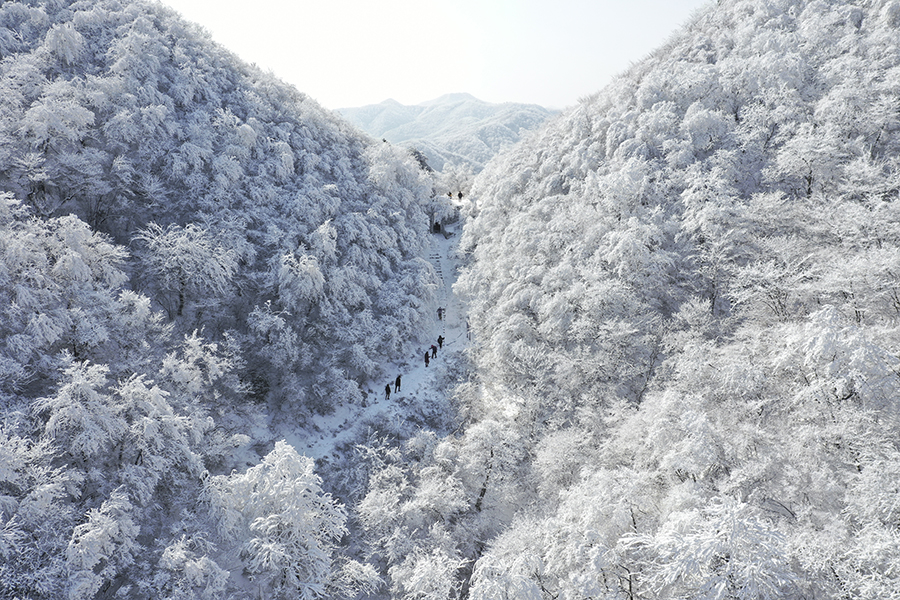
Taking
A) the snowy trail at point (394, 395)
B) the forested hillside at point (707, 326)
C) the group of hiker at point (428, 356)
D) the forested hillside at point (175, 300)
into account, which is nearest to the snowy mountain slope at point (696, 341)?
the forested hillside at point (707, 326)

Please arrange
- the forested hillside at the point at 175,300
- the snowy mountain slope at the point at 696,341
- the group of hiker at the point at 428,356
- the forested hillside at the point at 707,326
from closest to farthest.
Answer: the forested hillside at the point at 707,326 < the snowy mountain slope at the point at 696,341 < the forested hillside at the point at 175,300 < the group of hiker at the point at 428,356

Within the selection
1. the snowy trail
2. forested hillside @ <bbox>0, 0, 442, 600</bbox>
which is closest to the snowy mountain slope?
the snowy trail

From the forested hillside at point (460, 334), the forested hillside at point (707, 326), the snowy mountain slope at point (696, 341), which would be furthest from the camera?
the forested hillside at point (460, 334)

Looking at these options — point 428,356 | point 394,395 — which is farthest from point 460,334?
point 394,395

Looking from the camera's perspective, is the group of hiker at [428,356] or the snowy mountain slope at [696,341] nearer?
the snowy mountain slope at [696,341]

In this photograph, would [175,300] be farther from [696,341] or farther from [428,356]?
[696,341]

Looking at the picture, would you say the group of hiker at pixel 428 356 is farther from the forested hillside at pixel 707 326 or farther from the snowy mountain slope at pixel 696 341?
the forested hillside at pixel 707 326
